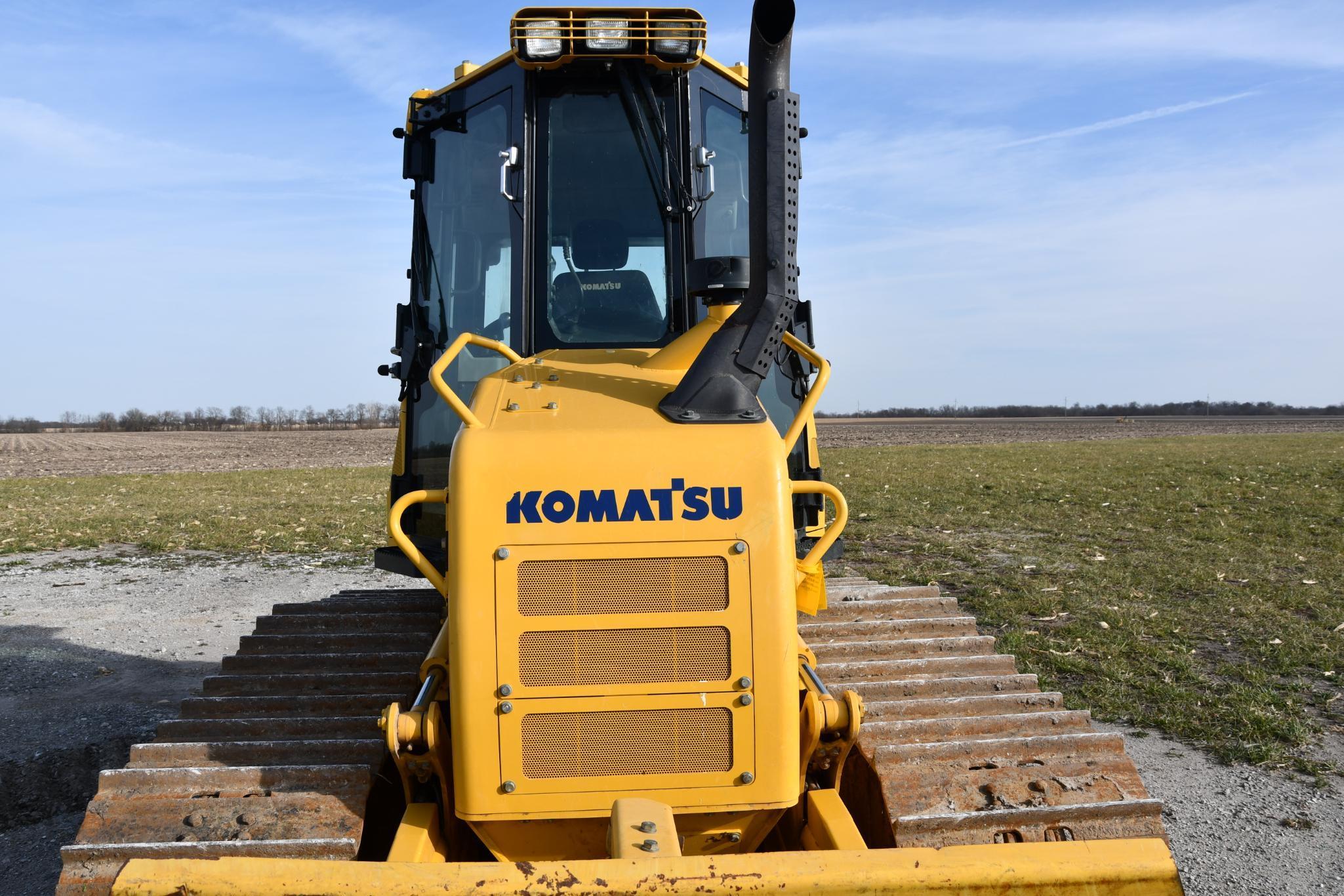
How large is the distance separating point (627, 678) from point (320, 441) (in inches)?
1941

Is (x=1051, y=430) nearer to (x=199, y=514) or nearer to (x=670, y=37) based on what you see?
(x=199, y=514)

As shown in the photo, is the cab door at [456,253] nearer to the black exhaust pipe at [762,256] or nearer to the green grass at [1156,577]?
the black exhaust pipe at [762,256]

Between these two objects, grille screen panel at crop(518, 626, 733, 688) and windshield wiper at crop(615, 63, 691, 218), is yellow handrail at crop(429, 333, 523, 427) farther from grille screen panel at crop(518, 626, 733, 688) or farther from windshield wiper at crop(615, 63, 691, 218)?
windshield wiper at crop(615, 63, 691, 218)

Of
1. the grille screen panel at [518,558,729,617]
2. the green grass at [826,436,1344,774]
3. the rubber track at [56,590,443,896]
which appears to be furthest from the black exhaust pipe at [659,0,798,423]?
the green grass at [826,436,1344,774]

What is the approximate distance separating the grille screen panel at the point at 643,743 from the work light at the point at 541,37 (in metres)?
2.67

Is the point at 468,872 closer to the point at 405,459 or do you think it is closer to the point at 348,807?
the point at 348,807

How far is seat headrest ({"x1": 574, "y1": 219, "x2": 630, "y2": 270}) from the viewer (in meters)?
4.51

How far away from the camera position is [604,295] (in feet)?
14.8

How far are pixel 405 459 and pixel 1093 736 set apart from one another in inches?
127

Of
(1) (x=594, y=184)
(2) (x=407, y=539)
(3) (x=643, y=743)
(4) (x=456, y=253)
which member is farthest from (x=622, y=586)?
(4) (x=456, y=253)

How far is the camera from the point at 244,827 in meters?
3.46

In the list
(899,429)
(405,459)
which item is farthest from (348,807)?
(899,429)

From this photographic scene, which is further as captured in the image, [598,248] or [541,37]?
[598,248]

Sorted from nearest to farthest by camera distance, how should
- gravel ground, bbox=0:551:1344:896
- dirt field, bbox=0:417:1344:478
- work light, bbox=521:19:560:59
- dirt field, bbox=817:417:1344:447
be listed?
work light, bbox=521:19:560:59 < gravel ground, bbox=0:551:1344:896 < dirt field, bbox=0:417:1344:478 < dirt field, bbox=817:417:1344:447
